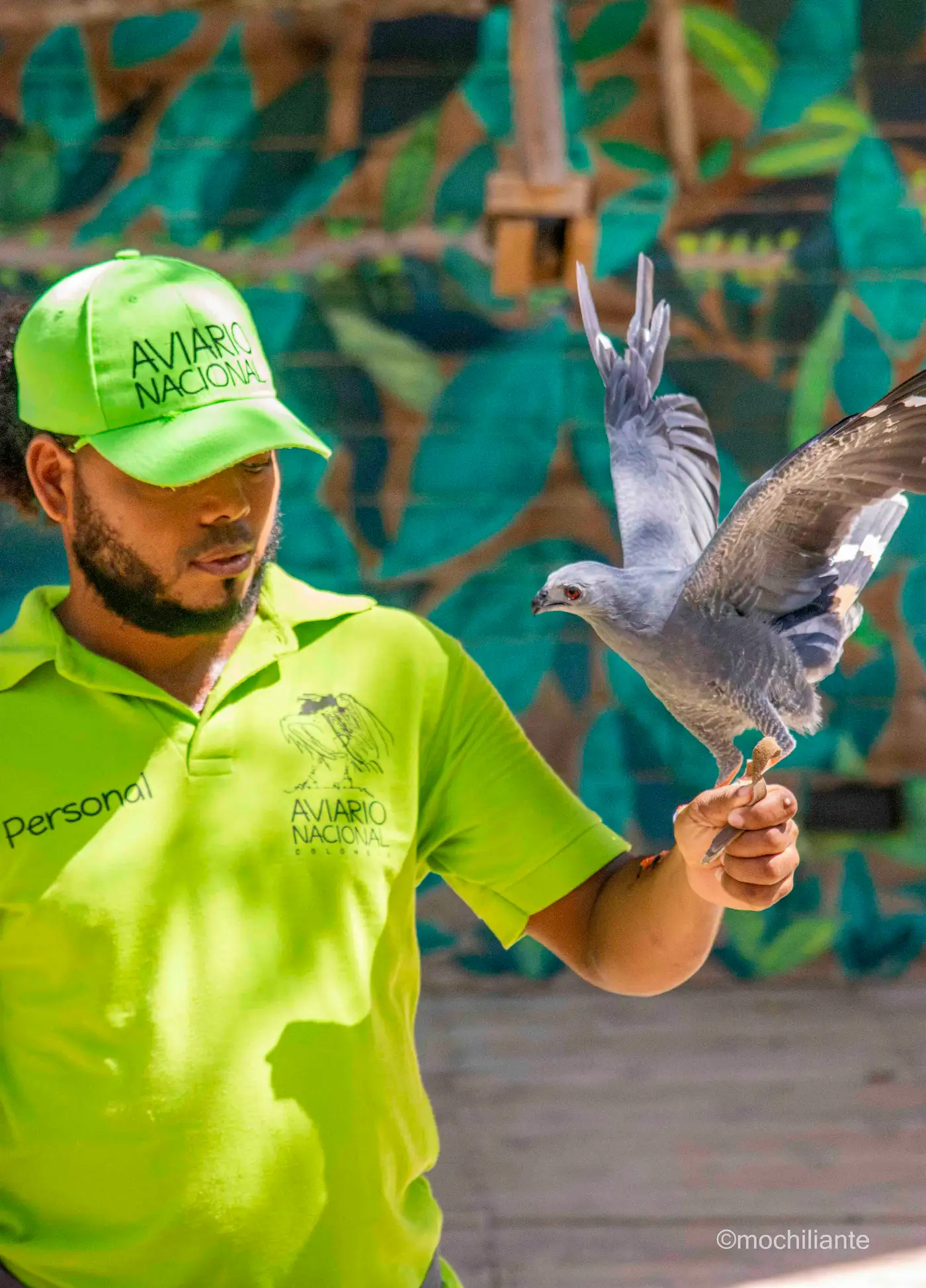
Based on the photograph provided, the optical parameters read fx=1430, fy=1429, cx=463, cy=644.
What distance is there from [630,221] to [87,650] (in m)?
3.19

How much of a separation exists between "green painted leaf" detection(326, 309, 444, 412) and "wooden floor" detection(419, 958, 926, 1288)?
5.78 ft

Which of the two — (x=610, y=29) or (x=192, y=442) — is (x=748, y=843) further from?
(x=610, y=29)

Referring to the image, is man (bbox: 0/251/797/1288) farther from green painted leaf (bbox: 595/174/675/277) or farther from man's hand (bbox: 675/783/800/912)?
green painted leaf (bbox: 595/174/675/277)

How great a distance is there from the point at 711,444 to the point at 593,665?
2.55 metres

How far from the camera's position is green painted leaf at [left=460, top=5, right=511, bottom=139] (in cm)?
418

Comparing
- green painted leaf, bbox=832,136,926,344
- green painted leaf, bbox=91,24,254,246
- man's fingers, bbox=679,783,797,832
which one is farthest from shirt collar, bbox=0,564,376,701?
green painted leaf, bbox=832,136,926,344

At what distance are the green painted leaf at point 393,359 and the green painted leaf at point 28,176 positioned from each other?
0.92 m

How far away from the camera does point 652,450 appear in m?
1.82

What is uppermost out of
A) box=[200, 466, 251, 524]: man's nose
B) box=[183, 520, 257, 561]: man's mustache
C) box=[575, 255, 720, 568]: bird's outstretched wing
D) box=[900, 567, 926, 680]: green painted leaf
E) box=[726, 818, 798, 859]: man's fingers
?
box=[200, 466, 251, 524]: man's nose

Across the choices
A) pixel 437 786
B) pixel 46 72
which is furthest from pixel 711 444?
pixel 46 72

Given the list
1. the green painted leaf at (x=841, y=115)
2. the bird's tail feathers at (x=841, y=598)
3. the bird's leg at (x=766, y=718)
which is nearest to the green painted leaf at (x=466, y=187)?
the green painted leaf at (x=841, y=115)

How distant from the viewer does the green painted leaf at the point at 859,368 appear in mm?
4293

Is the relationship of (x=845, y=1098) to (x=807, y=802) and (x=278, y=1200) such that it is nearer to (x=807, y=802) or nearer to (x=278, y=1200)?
(x=807, y=802)

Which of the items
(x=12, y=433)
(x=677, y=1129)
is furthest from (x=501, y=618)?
(x=12, y=433)
